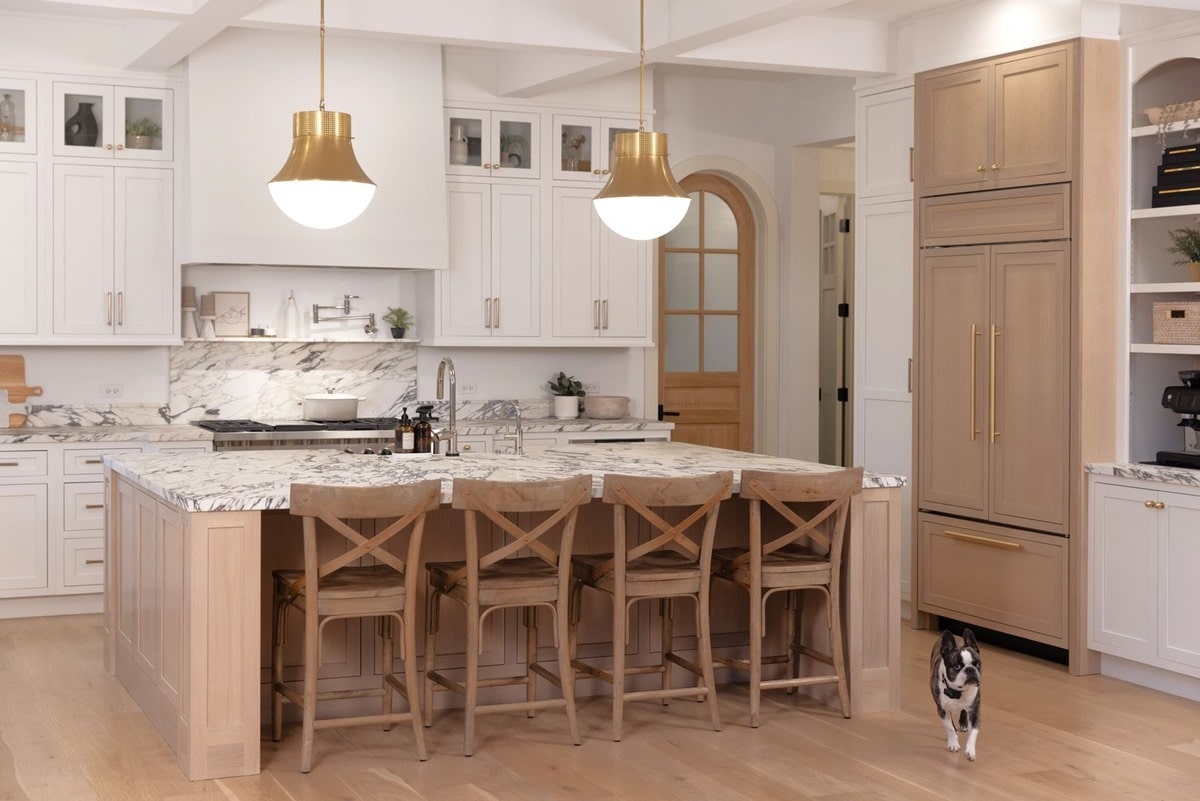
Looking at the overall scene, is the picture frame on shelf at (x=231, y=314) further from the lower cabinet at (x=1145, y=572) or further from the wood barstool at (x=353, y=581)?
the lower cabinet at (x=1145, y=572)

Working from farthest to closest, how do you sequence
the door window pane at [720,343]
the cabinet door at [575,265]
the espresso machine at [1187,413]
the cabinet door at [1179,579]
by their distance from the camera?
the door window pane at [720,343], the cabinet door at [575,265], the espresso machine at [1187,413], the cabinet door at [1179,579]

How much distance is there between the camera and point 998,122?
5785mm

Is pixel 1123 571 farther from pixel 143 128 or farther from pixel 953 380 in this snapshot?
pixel 143 128

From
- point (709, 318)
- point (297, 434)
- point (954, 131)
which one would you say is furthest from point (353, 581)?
point (709, 318)

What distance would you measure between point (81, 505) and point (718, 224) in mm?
4024

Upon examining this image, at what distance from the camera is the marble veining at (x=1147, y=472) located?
16.5 feet

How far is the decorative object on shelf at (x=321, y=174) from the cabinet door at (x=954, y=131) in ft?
9.40

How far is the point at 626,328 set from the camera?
7.68 metres

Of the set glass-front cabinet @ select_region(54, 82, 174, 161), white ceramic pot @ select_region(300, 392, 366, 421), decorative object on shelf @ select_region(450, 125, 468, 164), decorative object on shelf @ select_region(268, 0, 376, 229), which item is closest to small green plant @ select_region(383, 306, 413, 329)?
white ceramic pot @ select_region(300, 392, 366, 421)

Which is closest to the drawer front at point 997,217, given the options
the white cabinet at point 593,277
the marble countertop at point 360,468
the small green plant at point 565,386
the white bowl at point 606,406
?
the marble countertop at point 360,468

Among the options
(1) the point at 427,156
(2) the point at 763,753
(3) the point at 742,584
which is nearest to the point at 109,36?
(1) the point at 427,156

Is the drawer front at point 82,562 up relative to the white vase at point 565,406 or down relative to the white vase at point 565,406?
down

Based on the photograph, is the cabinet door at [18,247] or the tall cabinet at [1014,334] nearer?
the tall cabinet at [1014,334]

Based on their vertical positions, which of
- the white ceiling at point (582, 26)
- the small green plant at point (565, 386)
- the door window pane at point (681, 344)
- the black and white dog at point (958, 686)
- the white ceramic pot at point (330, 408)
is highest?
the white ceiling at point (582, 26)
